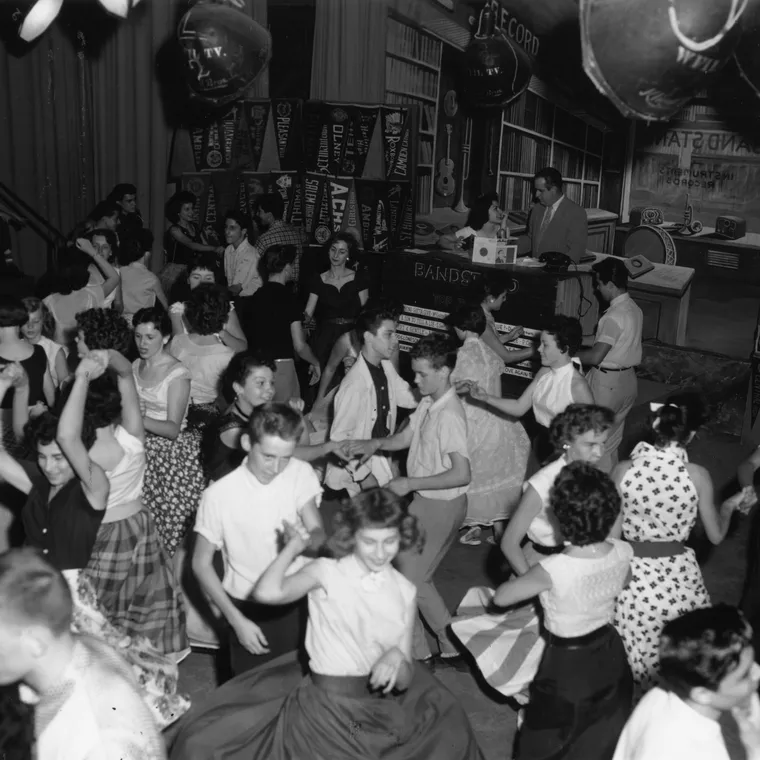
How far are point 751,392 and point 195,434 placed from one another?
4260 millimetres

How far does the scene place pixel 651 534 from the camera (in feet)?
12.0

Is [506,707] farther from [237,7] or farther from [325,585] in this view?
[237,7]

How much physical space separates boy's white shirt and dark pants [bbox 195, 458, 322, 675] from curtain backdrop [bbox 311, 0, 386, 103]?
741 centimetres

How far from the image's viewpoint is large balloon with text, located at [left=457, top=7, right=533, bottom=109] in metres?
8.27

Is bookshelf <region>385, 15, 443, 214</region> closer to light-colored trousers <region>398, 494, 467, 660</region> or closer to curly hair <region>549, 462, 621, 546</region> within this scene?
light-colored trousers <region>398, 494, 467, 660</region>

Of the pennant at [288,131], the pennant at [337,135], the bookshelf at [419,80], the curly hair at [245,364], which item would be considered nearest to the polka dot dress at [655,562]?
the curly hair at [245,364]

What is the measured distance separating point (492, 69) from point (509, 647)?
19.2ft

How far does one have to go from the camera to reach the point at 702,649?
2248mm

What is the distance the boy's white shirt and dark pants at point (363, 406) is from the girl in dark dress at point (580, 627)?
5.49 feet

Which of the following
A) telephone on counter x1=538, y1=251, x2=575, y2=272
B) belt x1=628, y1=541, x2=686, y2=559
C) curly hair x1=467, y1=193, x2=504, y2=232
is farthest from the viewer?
curly hair x1=467, y1=193, x2=504, y2=232

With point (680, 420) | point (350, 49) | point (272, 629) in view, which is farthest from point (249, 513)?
point (350, 49)

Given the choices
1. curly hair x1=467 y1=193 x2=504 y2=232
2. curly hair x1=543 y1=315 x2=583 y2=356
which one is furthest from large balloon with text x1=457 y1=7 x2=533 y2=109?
curly hair x1=543 y1=315 x2=583 y2=356

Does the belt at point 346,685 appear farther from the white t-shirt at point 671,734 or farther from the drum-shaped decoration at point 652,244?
the drum-shaped decoration at point 652,244

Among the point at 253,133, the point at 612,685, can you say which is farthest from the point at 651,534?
the point at 253,133
